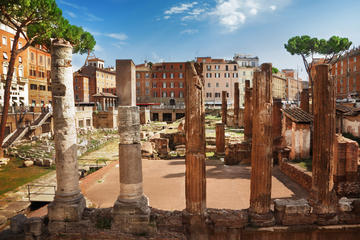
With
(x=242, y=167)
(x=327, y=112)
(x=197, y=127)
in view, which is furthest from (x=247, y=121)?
(x=197, y=127)

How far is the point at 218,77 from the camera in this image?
173 ft

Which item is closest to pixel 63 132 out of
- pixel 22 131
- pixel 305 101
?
pixel 305 101

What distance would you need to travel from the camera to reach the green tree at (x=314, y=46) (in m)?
31.0

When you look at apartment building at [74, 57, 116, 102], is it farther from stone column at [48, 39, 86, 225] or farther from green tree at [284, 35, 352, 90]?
stone column at [48, 39, 86, 225]

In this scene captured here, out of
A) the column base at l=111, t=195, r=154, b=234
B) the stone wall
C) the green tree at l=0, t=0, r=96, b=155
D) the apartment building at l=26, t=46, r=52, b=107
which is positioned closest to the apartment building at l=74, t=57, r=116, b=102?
the apartment building at l=26, t=46, r=52, b=107

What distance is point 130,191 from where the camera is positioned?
236 inches

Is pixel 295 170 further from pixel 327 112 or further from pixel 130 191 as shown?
pixel 130 191

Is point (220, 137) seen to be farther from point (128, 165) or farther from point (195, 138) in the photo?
point (128, 165)

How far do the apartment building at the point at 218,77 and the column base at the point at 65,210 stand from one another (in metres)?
47.0

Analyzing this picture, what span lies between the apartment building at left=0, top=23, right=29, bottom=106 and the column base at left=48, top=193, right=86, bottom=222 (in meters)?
27.9

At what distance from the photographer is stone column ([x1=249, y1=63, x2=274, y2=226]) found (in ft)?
18.9

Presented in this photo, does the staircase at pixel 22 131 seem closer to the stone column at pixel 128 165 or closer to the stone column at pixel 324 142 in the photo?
the stone column at pixel 128 165

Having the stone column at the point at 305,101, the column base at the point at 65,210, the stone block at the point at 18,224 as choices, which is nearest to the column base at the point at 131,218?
the column base at the point at 65,210

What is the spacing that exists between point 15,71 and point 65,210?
107ft
